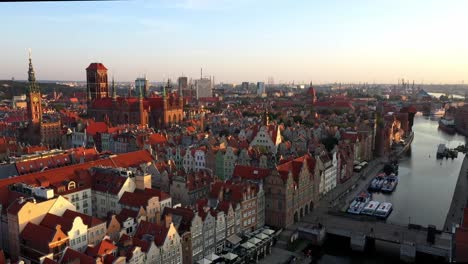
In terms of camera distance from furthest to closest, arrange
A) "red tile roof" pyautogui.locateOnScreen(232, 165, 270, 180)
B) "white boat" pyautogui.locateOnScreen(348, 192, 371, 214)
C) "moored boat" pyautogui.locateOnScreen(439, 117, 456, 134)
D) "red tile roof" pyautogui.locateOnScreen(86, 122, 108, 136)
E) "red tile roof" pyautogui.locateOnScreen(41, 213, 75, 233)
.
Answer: "moored boat" pyautogui.locateOnScreen(439, 117, 456, 134) < "red tile roof" pyautogui.locateOnScreen(86, 122, 108, 136) < "white boat" pyautogui.locateOnScreen(348, 192, 371, 214) < "red tile roof" pyautogui.locateOnScreen(232, 165, 270, 180) < "red tile roof" pyautogui.locateOnScreen(41, 213, 75, 233)

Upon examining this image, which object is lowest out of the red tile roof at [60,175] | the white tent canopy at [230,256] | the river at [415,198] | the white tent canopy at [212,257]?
the river at [415,198]

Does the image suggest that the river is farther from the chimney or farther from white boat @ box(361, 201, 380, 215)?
the chimney

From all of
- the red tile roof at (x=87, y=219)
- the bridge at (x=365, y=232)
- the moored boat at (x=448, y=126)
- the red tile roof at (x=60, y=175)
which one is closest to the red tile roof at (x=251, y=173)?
the bridge at (x=365, y=232)

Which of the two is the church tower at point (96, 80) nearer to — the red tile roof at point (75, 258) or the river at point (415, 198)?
the river at point (415, 198)

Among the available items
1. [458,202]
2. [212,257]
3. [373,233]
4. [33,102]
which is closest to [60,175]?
[212,257]

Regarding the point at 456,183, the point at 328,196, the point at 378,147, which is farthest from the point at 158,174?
the point at 378,147

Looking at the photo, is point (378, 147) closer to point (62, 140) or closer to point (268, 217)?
point (268, 217)

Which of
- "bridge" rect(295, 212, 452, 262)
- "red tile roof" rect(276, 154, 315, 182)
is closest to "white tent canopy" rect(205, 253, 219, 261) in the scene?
"bridge" rect(295, 212, 452, 262)
